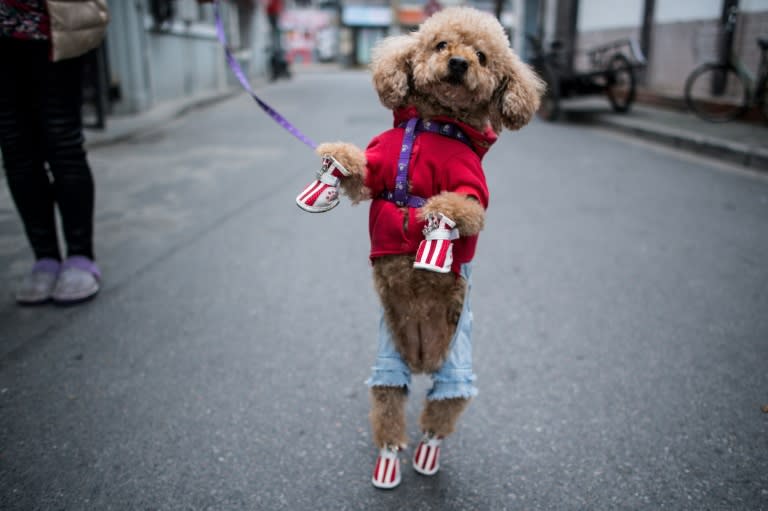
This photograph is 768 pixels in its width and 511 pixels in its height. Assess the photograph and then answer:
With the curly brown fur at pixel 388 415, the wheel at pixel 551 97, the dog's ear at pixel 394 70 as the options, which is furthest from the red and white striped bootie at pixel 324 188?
the wheel at pixel 551 97

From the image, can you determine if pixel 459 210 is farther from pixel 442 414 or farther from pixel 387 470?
pixel 387 470

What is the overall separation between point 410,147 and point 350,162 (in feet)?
0.53

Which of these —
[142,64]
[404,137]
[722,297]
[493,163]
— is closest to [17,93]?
[404,137]

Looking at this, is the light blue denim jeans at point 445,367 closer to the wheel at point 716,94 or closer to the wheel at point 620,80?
the wheel at point 716,94

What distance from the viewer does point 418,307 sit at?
1.64 m

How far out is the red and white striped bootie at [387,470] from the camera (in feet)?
5.88

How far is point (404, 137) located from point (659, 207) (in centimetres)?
397

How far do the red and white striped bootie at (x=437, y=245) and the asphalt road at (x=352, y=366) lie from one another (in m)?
0.78

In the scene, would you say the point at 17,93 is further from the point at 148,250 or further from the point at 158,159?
the point at 158,159

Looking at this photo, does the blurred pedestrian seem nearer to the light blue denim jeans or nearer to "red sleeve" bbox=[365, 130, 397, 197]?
"red sleeve" bbox=[365, 130, 397, 197]

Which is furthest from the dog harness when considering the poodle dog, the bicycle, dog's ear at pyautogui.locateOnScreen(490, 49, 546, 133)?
the bicycle

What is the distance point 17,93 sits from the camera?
2.65m

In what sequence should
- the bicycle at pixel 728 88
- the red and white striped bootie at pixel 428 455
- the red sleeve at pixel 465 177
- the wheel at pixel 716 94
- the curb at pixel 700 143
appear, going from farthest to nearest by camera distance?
the wheel at pixel 716 94, the bicycle at pixel 728 88, the curb at pixel 700 143, the red and white striped bootie at pixel 428 455, the red sleeve at pixel 465 177

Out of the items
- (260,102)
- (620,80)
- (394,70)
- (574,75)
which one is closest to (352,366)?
(260,102)
